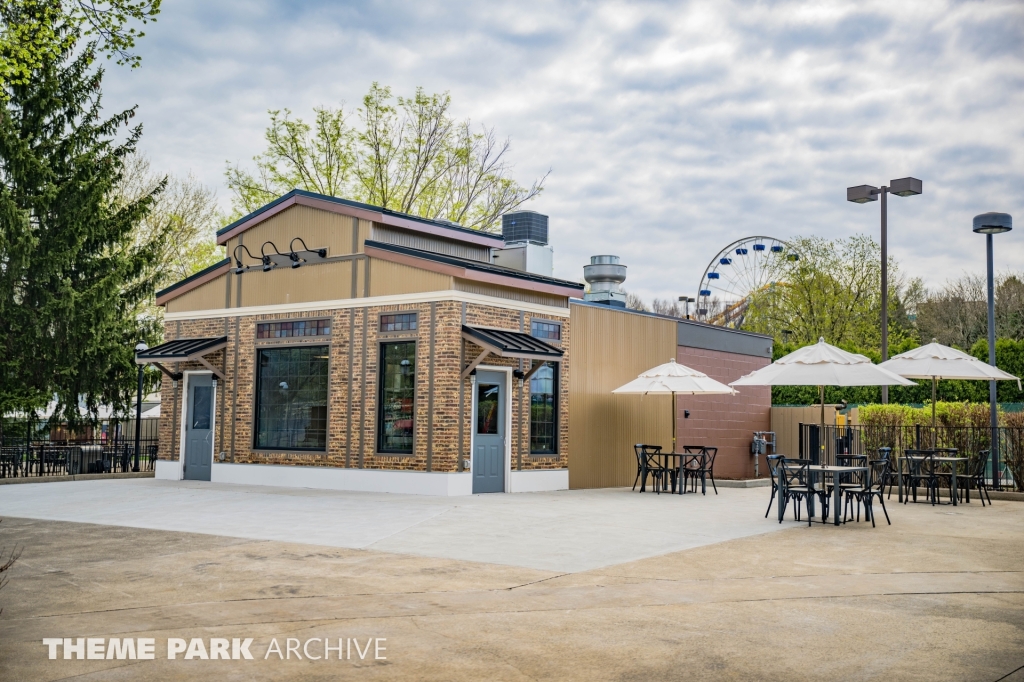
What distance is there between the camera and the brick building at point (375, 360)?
16.4m

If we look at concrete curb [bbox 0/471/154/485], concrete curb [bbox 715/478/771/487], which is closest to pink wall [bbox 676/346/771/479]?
concrete curb [bbox 715/478/771/487]

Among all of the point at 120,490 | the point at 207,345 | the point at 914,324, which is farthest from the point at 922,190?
the point at 914,324

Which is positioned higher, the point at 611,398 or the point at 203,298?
the point at 203,298

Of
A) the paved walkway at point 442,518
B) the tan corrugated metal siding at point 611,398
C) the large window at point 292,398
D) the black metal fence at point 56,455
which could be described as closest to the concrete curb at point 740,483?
the tan corrugated metal siding at point 611,398

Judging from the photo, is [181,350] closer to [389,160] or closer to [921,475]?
[921,475]

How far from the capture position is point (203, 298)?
66.4ft

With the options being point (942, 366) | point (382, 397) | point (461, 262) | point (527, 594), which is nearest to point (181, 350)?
point (382, 397)

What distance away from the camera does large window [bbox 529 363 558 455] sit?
17.5 m

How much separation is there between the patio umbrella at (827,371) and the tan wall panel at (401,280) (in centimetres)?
584

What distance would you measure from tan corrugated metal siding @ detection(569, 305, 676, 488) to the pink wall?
594 millimetres

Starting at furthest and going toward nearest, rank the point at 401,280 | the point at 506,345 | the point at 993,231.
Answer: the point at 401,280
the point at 993,231
the point at 506,345

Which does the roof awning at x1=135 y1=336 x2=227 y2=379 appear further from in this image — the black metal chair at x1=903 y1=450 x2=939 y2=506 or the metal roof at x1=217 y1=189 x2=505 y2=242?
the black metal chair at x1=903 y1=450 x2=939 y2=506

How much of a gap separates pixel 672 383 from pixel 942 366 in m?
4.70

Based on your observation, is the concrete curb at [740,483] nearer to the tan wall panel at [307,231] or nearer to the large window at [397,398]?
the large window at [397,398]
